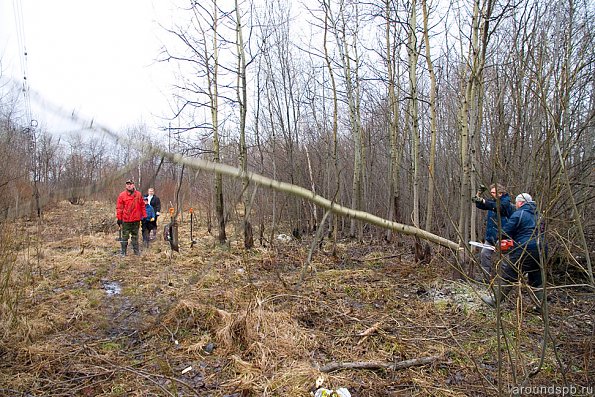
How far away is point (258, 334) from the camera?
12.3 feet

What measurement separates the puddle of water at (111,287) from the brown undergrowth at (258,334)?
0.05 meters

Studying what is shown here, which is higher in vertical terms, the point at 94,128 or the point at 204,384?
the point at 94,128

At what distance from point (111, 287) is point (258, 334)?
10.5 ft

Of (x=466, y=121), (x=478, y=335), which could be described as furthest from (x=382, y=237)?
(x=478, y=335)

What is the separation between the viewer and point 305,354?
11.5 ft

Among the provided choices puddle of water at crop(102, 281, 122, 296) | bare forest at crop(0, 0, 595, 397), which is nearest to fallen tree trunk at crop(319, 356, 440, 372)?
bare forest at crop(0, 0, 595, 397)

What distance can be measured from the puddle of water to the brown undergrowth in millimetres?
45

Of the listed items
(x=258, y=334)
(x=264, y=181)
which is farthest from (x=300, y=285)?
(x=264, y=181)

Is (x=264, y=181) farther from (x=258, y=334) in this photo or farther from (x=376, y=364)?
(x=258, y=334)

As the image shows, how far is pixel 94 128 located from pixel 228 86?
7.63 meters

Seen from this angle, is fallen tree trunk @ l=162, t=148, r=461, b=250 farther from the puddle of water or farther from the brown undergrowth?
the puddle of water

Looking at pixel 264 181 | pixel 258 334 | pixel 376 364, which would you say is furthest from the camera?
pixel 258 334

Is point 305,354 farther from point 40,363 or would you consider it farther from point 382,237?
point 382,237

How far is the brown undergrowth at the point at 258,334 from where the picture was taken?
9.68ft
